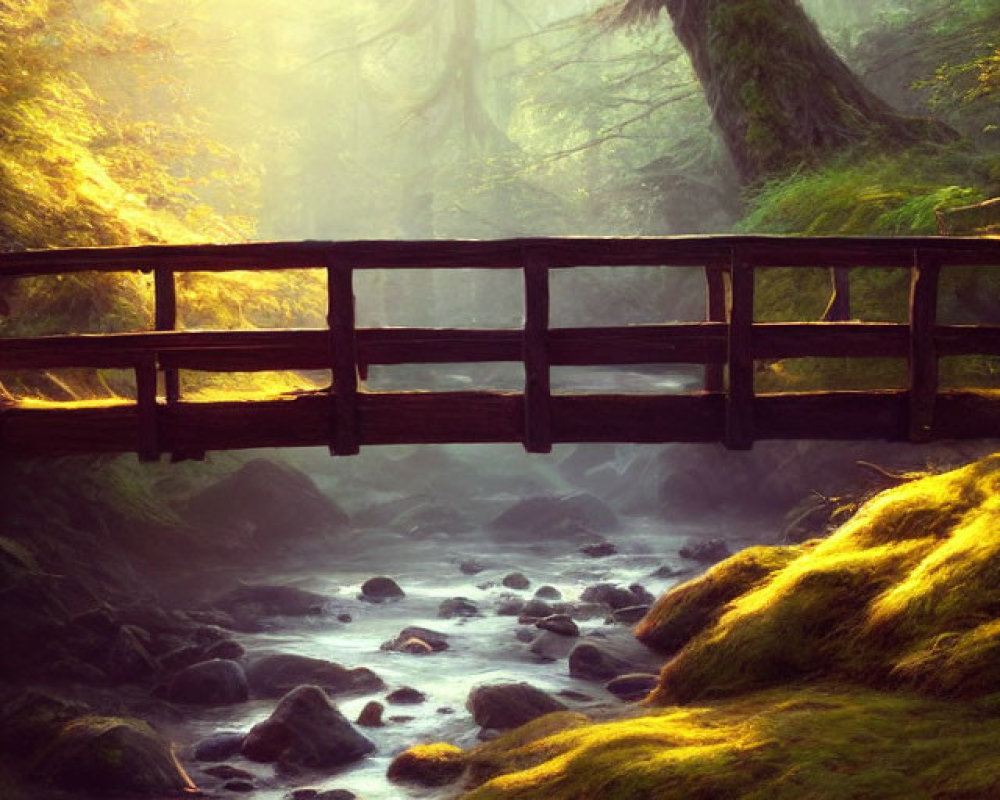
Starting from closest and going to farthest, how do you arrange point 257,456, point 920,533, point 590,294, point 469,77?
point 920,533 < point 257,456 < point 469,77 < point 590,294

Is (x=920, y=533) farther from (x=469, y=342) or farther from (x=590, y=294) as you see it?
(x=590, y=294)

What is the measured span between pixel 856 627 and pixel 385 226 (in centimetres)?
3899

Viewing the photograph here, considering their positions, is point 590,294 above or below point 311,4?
below

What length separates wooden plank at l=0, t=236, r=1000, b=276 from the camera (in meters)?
8.84

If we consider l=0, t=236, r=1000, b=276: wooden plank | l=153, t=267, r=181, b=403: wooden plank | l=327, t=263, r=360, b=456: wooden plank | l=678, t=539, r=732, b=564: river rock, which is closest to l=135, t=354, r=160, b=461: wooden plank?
l=153, t=267, r=181, b=403: wooden plank

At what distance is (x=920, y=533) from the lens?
8367mm

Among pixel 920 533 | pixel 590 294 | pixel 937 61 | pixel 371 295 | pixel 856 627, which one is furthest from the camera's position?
pixel 371 295

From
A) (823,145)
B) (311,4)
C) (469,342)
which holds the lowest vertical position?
(469,342)

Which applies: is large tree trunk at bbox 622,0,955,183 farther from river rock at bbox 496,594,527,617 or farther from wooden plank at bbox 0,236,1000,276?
wooden plank at bbox 0,236,1000,276

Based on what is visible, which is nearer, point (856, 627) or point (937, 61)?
point (856, 627)

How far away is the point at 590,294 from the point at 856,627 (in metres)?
24.0

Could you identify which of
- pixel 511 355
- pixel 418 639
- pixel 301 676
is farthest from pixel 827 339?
pixel 418 639

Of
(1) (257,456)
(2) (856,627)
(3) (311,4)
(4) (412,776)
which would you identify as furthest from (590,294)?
(2) (856,627)

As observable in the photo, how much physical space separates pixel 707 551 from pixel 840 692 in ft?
48.8
